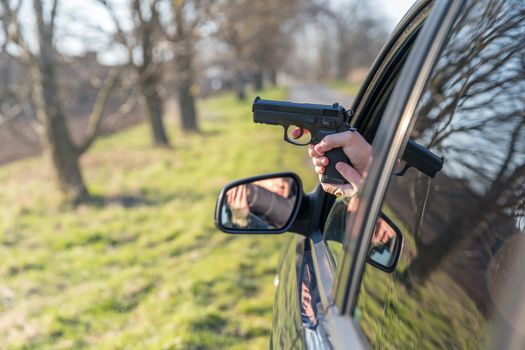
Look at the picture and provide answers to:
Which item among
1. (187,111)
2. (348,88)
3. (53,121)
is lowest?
(53,121)

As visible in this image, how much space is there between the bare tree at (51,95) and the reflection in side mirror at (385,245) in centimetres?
671

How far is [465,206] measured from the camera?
1009mm

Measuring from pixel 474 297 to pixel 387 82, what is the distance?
105 cm

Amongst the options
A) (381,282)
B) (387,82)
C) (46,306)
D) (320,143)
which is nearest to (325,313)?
(381,282)

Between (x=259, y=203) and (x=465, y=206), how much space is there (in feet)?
3.86

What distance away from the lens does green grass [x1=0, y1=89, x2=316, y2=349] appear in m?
3.81

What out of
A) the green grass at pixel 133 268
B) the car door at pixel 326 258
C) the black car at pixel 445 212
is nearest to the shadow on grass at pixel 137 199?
the green grass at pixel 133 268

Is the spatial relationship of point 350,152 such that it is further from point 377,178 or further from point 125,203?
point 125,203

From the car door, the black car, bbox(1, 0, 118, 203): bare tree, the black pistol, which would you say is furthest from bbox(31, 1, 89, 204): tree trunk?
the black car

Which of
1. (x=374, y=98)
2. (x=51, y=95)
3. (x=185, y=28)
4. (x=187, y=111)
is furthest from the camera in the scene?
(x=187, y=111)

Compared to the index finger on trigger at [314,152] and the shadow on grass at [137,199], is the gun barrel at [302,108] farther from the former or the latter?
the shadow on grass at [137,199]

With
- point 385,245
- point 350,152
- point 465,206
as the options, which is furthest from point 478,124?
point 350,152

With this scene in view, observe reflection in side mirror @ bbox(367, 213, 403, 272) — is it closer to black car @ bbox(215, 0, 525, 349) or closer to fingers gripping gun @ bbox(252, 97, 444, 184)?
black car @ bbox(215, 0, 525, 349)

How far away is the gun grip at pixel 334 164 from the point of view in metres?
1.56
